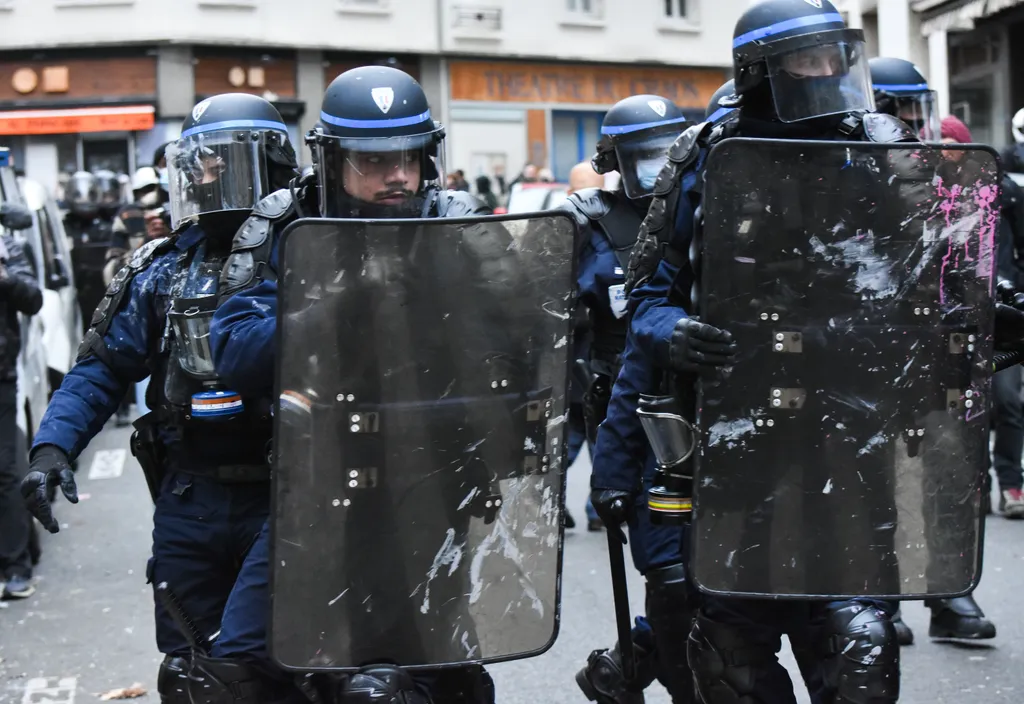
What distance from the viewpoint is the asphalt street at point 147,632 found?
508cm

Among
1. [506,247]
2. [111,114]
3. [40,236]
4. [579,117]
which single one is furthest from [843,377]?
[579,117]

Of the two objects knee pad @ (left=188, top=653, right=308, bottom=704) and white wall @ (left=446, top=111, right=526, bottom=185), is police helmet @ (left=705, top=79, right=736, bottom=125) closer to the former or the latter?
knee pad @ (left=188, top=653, right=308, bottom=704)

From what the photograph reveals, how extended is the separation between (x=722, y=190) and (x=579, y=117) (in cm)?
2558

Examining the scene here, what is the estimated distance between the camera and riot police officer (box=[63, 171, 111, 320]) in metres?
11.6

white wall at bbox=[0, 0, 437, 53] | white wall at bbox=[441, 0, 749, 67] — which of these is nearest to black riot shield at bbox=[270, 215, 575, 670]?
white wall at bbox=[0, 0, 437, 53]

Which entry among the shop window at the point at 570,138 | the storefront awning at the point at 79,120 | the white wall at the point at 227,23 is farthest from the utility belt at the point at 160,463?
the shop window at the point at 570,138

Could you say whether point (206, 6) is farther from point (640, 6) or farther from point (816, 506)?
point (816, 506)

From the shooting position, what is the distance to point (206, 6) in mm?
25188

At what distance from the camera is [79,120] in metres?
24.8

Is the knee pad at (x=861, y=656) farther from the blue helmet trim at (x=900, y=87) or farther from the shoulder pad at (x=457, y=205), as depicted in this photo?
the blue helmet trim at (x=900, y=87)

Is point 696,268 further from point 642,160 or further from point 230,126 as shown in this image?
point 642,160

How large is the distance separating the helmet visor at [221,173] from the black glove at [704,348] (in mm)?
1284

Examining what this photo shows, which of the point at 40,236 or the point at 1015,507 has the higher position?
the point at 40,236

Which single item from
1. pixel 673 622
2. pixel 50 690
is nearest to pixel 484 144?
pixel 50 690
